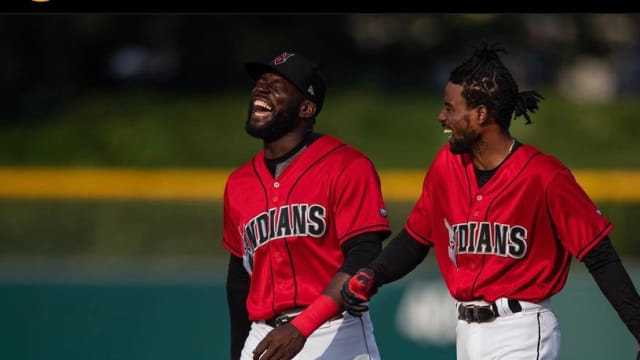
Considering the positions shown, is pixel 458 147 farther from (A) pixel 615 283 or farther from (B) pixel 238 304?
(B) pixel 238 304

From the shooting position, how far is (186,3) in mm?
7449

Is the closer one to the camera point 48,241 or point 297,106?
point 297,106

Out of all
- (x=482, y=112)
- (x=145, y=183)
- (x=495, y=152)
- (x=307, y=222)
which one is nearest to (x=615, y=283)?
(x=495, y=152)

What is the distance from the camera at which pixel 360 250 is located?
15.9ft

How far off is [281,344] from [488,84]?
3.74 feet

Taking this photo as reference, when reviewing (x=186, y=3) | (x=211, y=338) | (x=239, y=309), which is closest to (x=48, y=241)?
(x=211, y=338)

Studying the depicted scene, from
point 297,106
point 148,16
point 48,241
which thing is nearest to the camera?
point 297,106

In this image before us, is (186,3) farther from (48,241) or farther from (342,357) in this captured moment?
(48,241)

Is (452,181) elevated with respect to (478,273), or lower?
Result: elevated

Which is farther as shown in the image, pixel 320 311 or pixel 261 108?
pixel 261 108

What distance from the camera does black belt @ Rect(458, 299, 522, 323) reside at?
185 inches

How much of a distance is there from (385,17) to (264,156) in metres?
12.9

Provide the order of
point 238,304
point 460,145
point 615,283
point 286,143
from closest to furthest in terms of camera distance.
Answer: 1. point 615,283
2. point 460,145
3. point 286,143
4. point 238,304

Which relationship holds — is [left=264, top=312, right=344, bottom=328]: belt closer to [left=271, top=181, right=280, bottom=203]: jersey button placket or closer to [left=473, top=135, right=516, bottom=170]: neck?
[left=271, top=181, right=280, bottom=203]: jersey button placket
